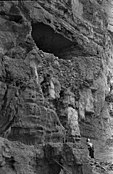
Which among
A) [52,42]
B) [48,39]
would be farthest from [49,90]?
[52,42]

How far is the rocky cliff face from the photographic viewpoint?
7090mm

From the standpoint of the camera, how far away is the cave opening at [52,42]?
971cm

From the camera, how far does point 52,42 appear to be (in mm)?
10742

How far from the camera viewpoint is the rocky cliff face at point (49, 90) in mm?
7090

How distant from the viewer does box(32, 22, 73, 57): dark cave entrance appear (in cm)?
966

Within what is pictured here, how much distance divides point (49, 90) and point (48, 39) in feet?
8.88

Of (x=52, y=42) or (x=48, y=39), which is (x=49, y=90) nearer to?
(x=48, y=39)

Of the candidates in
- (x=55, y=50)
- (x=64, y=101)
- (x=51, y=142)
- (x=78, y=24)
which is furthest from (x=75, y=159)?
(x=78, y=24)

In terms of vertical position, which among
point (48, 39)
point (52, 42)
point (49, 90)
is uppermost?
point (48, 39)

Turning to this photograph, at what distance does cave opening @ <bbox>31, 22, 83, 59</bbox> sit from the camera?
9712 mm

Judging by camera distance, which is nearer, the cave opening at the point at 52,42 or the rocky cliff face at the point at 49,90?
the rocky cliff face at the point at 49,90

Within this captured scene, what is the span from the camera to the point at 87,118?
10852 millimetres

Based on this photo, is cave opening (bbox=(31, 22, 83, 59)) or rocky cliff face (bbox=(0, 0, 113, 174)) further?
cave opening (bbox=(31, 22, 83, 59))

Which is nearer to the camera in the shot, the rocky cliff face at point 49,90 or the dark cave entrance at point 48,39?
the rocky cliff face at point 49,90
